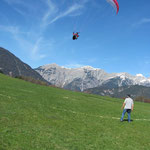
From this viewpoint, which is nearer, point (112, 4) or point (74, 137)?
point (74, 137)

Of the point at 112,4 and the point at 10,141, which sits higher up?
the point at 112,4

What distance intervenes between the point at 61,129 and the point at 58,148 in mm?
3822

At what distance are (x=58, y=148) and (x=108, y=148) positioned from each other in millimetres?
3105

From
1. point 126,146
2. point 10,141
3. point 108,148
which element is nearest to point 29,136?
point 10,141

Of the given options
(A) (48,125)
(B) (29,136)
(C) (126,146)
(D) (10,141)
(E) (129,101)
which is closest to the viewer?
(D) (10,141)

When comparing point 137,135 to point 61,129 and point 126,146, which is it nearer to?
point 126,146

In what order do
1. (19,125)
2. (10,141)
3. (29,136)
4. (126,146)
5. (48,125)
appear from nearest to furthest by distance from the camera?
(10,141) → (29,136) → (126,146) → (19,125) → (48,125)

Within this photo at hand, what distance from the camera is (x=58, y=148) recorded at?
10.7m

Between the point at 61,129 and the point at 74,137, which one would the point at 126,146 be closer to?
the point at 74,137

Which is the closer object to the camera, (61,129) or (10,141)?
(10,141)

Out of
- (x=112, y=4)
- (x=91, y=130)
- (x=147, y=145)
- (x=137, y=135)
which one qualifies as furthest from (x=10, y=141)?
(x=112, y=4)

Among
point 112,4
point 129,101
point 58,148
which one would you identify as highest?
point 112,4

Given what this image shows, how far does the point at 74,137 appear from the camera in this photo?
508 inches

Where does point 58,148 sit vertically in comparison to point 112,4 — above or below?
below
